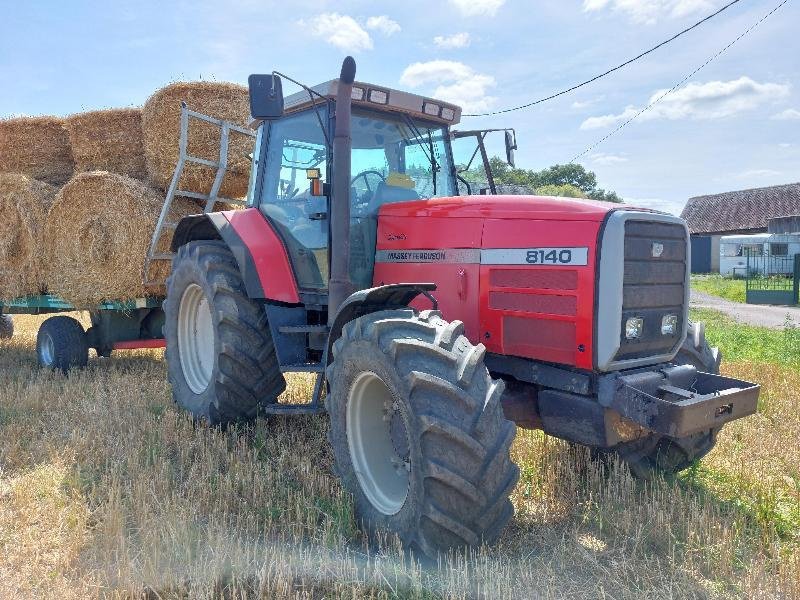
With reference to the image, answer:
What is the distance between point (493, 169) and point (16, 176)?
5.20 metres

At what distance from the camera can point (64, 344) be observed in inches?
271

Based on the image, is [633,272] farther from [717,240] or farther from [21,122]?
[717,240]

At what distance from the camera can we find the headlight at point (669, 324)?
361 centimetres

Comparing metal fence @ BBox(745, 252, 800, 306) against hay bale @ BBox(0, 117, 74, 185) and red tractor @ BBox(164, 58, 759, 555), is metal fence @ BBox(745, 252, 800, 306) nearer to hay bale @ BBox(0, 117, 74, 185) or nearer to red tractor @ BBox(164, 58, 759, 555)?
red tractor @ BBox(164, 58, 759, 555)

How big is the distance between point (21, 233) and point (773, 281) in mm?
22759

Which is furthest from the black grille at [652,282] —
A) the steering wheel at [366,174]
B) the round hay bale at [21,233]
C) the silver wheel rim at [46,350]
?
the round hay bale at [21,233]

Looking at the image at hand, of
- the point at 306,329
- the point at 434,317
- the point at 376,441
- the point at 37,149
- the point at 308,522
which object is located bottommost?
the point at 308,522

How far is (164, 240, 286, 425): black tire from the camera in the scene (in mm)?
4508

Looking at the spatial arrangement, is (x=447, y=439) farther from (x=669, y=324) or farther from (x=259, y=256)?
(x=259, y=256)

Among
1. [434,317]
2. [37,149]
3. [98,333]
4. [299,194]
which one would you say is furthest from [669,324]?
[37,149]

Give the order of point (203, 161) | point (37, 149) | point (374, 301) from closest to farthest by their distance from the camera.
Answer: point (374, 301)
point (203, 161)
point (37, 149)

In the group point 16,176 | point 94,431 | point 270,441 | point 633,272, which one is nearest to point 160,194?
point 16,176

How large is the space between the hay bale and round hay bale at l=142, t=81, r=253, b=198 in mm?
1284

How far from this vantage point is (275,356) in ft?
15.2
